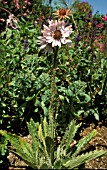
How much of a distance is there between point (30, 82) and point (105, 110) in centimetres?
106

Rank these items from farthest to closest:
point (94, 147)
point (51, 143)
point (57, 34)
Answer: point (94, 147), point (51, 143), point (57, 34)

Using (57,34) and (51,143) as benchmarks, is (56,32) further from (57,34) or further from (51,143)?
(51,143)

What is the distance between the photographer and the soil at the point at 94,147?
2883mm

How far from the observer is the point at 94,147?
321 centimetres

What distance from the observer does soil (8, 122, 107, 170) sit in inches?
113

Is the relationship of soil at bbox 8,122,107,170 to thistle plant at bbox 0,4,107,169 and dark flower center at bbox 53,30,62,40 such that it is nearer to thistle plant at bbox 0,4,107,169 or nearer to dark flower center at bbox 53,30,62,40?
thistle plant at bbox 0,4,107,169

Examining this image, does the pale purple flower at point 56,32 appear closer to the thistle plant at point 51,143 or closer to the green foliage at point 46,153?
the thistle plant at point 51,143

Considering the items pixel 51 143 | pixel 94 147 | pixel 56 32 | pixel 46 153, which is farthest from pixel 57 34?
pixel 94 147

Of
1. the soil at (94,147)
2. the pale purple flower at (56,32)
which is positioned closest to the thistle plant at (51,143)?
the pale purple flower at (56,32)

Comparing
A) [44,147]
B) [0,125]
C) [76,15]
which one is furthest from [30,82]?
[76,15]

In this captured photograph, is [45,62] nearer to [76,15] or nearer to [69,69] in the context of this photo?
[69,69]

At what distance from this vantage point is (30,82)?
3137 millimetres

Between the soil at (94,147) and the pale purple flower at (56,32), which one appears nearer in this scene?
the pale purple flower at (56,32)

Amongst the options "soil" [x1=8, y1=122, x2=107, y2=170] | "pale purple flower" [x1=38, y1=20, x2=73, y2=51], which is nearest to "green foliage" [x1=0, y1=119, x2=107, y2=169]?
"soil" [x1=8, y1=122, x2=107, y2=170]
